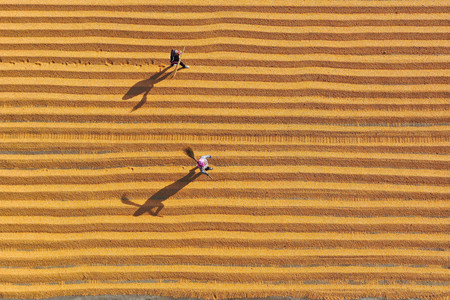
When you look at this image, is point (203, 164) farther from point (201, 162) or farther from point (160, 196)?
point (160, 196)

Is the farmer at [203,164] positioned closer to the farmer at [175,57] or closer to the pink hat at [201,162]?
the pink hat at [201,162]

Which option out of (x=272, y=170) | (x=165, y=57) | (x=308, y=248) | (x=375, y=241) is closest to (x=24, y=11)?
(x=165, y=57)

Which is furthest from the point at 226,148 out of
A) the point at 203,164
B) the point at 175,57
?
the point at 175,57

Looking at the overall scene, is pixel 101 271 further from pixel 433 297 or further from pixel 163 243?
pixel 433 297

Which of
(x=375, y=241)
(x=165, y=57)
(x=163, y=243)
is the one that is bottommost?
(x=163, y=243)

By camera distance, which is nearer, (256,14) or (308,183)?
(308,183)

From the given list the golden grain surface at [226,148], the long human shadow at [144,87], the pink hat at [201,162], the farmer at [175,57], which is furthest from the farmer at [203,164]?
the farmer at [175,57]
